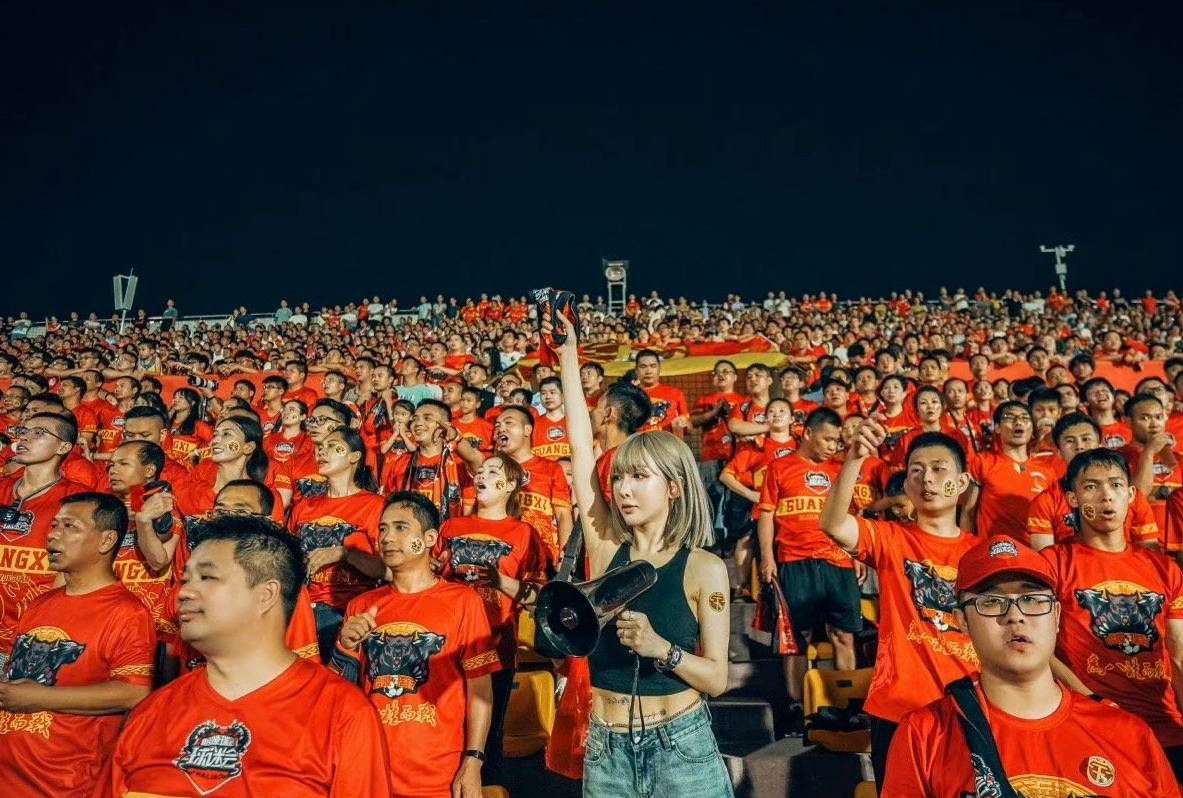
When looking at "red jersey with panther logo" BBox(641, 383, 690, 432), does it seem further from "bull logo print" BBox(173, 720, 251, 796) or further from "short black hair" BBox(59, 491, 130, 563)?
"bull logo print" BBox(173, 720, 251, 796)

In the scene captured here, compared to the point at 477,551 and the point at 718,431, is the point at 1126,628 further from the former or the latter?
the point at 718,431

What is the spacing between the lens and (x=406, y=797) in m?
3.16

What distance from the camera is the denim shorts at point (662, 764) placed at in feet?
7.72

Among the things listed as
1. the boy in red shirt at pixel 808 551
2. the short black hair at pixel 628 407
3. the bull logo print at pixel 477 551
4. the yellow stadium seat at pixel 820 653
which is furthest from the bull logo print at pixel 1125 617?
the bull logo print at pixel 477 551

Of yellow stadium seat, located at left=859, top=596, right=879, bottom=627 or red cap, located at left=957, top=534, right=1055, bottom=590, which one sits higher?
red cap, located at left=957, top=534, right=1055, bottom=590

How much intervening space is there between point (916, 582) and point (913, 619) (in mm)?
162

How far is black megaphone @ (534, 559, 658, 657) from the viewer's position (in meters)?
2.07

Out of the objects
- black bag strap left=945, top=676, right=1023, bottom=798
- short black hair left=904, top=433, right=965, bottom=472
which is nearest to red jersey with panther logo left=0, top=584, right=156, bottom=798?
black bag strap left=945, top=676, right=1023, bottom=798

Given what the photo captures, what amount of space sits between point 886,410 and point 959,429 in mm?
730

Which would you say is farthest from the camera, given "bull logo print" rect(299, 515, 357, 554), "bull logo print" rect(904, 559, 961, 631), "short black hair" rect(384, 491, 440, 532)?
"bull logo print" rect(299, 515, 357, 554)

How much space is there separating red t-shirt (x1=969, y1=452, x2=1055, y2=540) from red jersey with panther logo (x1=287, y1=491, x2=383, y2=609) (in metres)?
4.21

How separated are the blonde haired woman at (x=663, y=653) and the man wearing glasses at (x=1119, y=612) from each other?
6.04 feet

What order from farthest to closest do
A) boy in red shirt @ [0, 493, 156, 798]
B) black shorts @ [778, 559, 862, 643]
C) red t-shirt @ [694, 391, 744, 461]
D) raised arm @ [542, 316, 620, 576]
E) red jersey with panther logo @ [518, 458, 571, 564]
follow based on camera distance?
1. red t-shirt @ [694, 391, 744, 461]
2. red jersey with panther logo @ [518, 458, 571, 564]
3. black shorts @ [778, 559, 862, 643]
4. boy in red shirt @ [0, 493, 156, 798]
5. raised arm @ [542, 316, 620, 576]

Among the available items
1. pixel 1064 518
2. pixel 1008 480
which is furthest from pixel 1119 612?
pixel 1008 480
